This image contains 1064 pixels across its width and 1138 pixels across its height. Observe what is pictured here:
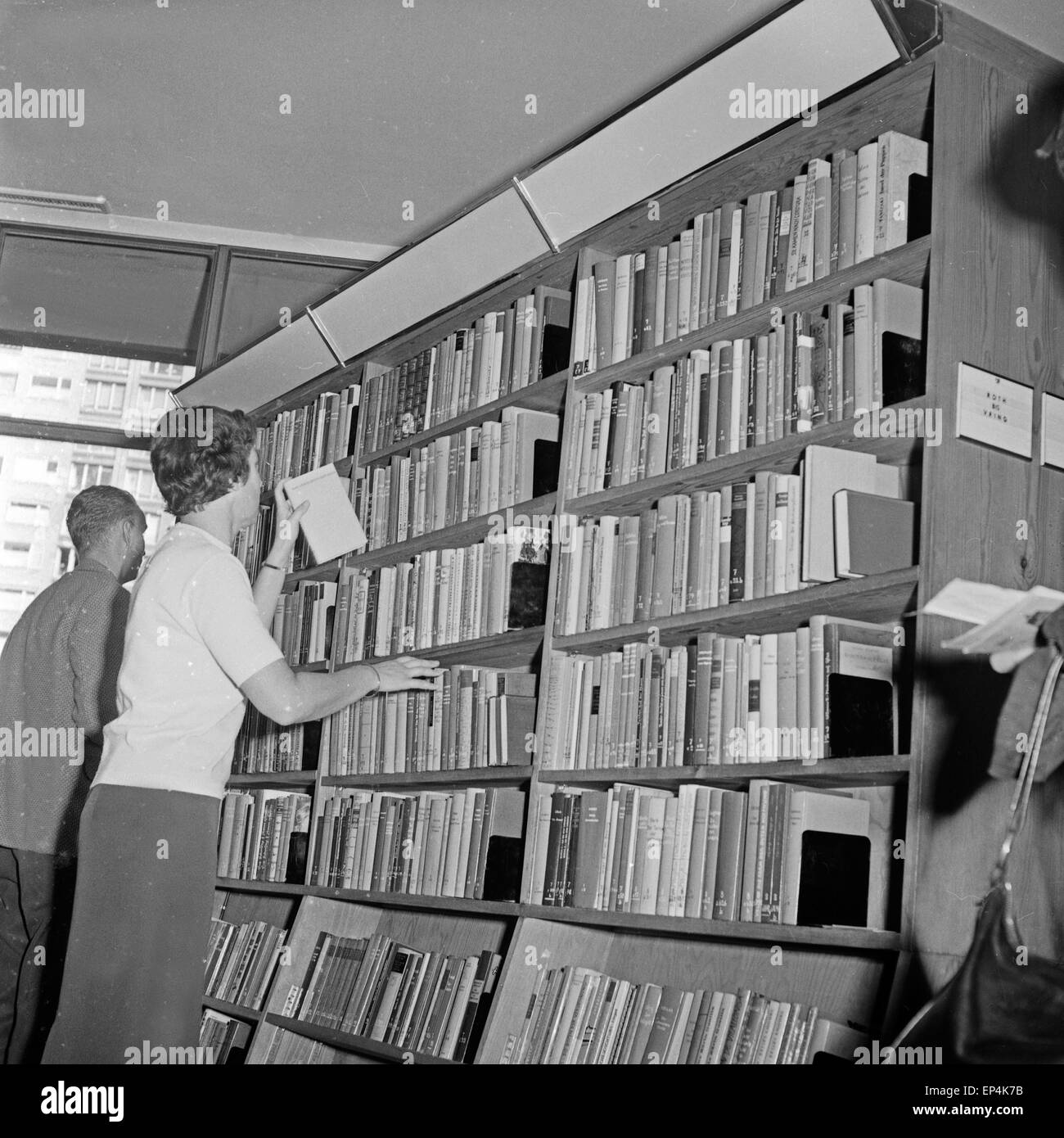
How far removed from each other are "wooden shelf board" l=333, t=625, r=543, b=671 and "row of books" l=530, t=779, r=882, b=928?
0.43 m

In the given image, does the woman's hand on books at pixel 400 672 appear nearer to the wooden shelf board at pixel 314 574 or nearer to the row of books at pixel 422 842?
the row of books at pixel 422 842

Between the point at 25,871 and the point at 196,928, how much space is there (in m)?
1.08

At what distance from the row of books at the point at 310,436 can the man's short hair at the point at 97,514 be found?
23.2 inches

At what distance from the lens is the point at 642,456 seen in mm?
2799

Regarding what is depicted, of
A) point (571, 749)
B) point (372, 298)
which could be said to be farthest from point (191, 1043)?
point (372, 298)

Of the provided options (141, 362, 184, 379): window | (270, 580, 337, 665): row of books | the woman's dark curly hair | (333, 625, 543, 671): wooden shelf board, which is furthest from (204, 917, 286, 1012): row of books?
(141, 362, 184, 379): window

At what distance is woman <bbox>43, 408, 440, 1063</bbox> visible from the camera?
82.7 inches

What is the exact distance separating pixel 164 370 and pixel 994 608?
4.41 m

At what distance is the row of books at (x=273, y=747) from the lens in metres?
3.78

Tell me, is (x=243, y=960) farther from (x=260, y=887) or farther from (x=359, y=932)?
(x=359, y=932)

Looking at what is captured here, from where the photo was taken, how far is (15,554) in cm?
514

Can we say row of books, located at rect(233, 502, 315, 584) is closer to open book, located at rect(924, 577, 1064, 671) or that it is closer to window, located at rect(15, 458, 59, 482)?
window, located at rect(15, 458, 59, 482)

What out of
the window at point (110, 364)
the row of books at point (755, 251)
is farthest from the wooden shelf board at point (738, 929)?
the window at point (110, 364)

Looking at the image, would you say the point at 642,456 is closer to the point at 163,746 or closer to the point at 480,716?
the point at 480,716
